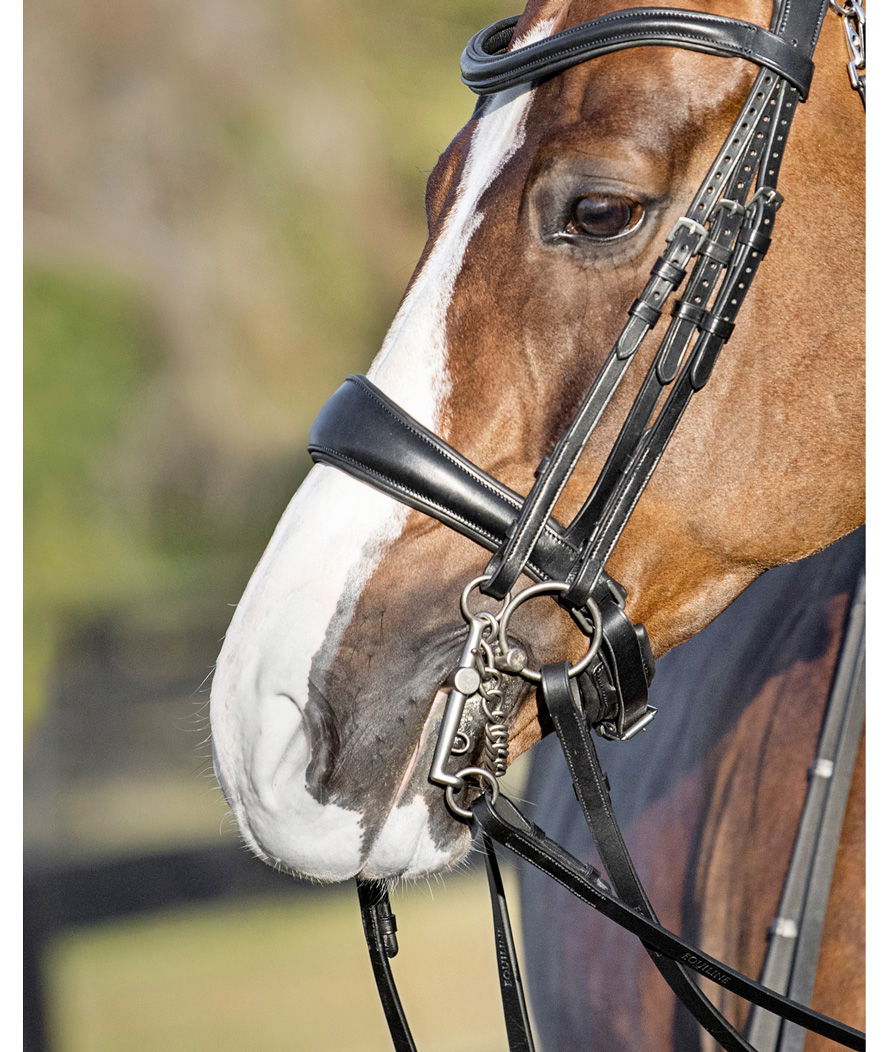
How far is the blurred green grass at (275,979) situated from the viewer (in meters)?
2.13

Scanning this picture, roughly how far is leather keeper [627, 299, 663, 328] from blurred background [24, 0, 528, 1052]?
166cm

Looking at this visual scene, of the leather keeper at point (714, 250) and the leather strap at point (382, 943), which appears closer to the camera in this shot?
the leather keeper at point (714, 250)

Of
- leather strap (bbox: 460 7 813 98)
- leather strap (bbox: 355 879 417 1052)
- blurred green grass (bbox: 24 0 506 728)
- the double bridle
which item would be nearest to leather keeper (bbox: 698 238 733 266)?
the double bridle

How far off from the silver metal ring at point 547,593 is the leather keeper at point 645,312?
7.2 inches

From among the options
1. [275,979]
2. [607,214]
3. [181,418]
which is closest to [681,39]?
[607,214]

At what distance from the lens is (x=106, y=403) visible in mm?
2143

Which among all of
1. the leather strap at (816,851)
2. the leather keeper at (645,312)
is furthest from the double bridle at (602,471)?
the leather strap at (816,851)

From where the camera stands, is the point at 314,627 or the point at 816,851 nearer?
the point at 314,627

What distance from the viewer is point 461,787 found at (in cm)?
65

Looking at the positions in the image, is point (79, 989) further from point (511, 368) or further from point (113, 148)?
point (511, 368)

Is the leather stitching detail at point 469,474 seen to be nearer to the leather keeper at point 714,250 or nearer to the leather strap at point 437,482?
the leather strap at point 437,482

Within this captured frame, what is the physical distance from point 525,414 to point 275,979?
2.04 metres

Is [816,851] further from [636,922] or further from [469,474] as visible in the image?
[469,474]

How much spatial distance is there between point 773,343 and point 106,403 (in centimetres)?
179
